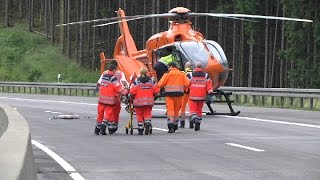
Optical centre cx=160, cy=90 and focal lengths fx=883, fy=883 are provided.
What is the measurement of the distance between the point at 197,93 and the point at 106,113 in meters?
2.73

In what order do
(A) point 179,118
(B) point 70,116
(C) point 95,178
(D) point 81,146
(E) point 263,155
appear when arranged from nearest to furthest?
(C) point 95,178, (E) point 263,155, (D) point 81,146, (A) point 179,118, (B) point 70,116

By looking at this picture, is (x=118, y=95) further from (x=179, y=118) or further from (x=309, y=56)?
(x=309, y=56)

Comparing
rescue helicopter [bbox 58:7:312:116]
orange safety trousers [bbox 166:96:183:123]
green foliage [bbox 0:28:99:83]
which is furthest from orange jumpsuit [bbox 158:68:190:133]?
green foliage [bbox 0:28:99:83]

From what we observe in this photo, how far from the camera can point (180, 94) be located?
20688mm

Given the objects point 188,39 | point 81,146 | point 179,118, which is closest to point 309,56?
point 188,39

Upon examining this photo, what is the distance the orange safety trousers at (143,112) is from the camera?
65.0 ft

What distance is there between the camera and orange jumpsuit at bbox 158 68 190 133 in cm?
2042

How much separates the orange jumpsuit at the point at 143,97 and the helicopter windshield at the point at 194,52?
6.49m

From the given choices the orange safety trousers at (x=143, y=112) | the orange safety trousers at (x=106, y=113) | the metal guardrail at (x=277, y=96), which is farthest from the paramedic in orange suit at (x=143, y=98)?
the metal guardrail at (x=277, y=96)

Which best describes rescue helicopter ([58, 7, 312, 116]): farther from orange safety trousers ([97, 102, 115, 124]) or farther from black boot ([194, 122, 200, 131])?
orange safety trousers ([97, 102, 115, 124])

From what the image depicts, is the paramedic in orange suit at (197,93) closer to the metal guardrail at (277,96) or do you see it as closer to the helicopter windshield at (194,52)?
the helicopter windshield at (194,52)

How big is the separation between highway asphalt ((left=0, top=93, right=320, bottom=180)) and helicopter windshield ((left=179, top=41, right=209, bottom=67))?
2.18 metres

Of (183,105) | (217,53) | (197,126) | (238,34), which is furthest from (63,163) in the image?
(238,34)

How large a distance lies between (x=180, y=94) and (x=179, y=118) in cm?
158
